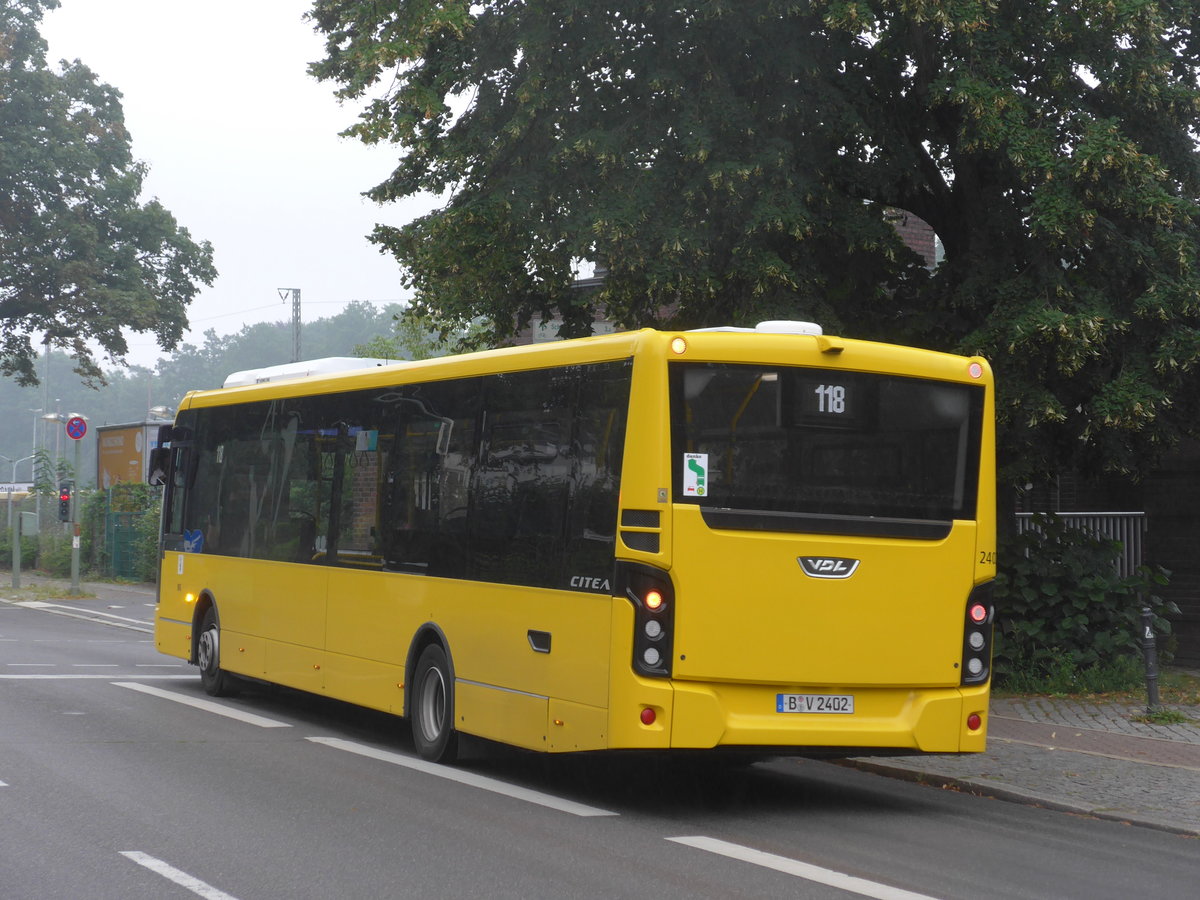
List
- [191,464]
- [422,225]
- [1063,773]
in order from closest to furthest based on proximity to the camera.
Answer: [1063,773], [191,464], [422,225]

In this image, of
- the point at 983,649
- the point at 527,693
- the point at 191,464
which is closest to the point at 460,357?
the point at 527,693

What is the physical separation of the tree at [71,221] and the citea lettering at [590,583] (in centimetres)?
3957

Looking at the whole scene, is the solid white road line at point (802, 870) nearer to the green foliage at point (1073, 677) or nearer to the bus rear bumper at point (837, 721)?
the bus rear bumper at point (837, 721)

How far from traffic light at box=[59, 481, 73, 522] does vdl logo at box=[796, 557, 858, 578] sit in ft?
108

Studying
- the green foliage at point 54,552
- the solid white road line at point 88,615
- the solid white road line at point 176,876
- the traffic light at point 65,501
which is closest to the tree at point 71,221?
the green foliage at point 54,552

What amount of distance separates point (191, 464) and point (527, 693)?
26.0 feet

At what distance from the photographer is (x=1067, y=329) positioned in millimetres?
14367

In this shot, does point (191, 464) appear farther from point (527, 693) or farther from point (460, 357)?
point (527, 693)

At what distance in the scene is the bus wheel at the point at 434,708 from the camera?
37.4 ft

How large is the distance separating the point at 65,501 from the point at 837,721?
111 ft

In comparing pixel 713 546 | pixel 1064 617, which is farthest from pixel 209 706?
pixel 1064 617

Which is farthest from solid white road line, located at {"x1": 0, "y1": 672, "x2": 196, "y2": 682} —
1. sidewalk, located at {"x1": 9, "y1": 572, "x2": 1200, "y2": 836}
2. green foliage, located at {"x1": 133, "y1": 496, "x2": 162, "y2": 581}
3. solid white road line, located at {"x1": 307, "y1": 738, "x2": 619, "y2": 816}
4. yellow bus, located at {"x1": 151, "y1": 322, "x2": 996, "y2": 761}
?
green foliage, located at {"x1": 133, "y1": 496, "x2": 162, "y2": 581}

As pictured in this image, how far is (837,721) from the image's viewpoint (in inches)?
378

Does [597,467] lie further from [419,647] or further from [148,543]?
[148,543]
